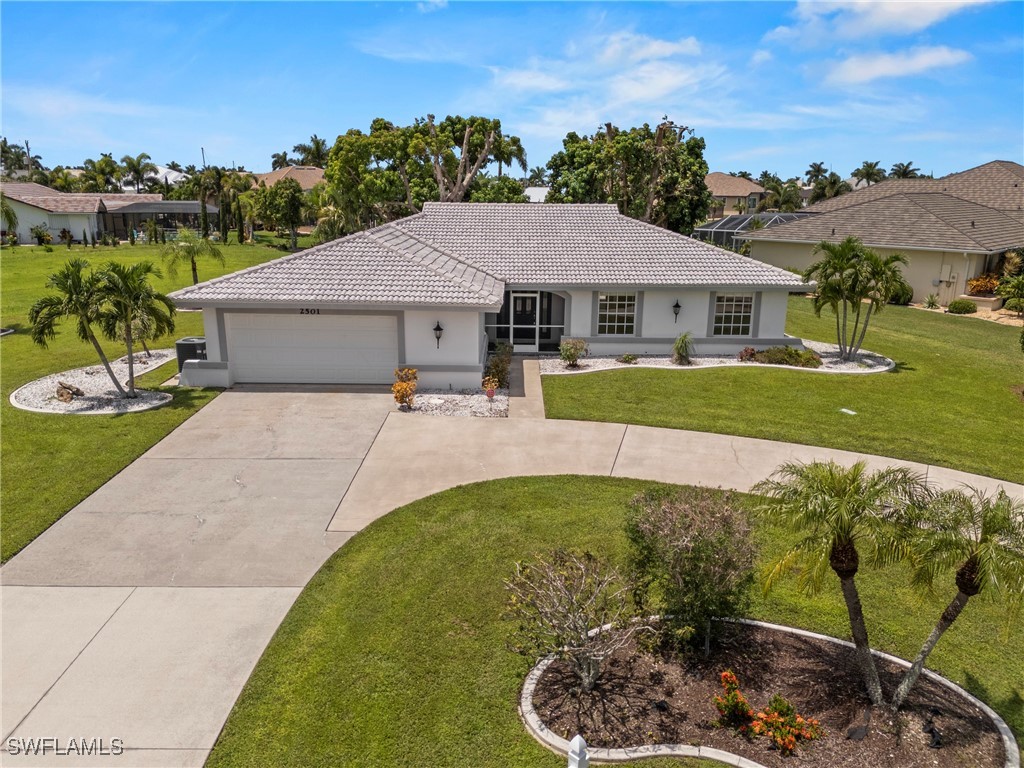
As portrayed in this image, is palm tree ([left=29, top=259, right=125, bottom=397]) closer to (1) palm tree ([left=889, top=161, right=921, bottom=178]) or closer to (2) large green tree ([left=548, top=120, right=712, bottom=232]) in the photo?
(2) large green tree ([left=548, top=120, right=712, bottom=232])

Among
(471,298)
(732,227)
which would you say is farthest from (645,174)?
(471,298)

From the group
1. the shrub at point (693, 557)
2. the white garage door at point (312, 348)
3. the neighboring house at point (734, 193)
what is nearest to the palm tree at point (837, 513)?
the shrub at point (693, 557)

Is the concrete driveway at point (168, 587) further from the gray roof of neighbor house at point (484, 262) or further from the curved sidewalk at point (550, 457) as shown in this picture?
the gray roof of neighbor house at point (484, 262)

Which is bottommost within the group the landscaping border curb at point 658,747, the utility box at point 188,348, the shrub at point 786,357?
the landscaping border curb at point 658,747

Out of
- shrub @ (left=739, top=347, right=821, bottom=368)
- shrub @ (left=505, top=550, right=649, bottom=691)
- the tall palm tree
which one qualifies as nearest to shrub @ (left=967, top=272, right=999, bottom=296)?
shrub @ (left=739, top=347, right=821, bottom=368)

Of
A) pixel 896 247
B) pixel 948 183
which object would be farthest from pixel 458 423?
pixel 948 183

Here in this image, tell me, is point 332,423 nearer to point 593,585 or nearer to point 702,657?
point 593,585
